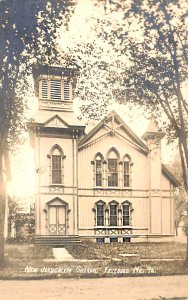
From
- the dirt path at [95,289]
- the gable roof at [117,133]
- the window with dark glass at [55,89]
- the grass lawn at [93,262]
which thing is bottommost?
the dirt path at [95,289]

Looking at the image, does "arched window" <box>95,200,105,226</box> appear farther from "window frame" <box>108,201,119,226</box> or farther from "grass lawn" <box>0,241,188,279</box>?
"grass lawn" <box>0,241,188,279</box>

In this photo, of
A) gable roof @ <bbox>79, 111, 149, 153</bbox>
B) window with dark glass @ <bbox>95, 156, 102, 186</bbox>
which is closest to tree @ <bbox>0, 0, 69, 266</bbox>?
gable roof @ <bbox>79, 111, 149, 153</bbox>

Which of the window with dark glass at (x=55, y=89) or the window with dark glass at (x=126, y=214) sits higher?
the window with dark glass at (x=55, y=89)

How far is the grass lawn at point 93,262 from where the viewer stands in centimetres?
388

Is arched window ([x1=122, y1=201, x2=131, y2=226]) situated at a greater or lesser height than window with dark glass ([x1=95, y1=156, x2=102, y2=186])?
lesser

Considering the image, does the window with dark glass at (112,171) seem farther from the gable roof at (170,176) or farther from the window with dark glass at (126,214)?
the gable roof at (170,176)

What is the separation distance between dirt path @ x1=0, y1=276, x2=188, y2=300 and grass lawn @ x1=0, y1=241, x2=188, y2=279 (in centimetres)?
8

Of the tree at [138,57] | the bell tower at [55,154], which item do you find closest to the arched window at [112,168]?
the bell tower at [55,154]

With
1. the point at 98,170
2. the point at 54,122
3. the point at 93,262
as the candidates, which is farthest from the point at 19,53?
the point at 93,262

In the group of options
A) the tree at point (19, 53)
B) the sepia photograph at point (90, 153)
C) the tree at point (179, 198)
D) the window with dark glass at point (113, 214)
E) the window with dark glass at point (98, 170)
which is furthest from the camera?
the tree at point (179, 198)

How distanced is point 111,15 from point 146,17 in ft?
1.18

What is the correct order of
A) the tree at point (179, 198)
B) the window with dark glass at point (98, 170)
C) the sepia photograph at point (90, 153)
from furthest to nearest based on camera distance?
the tree at point (179, 198) < the window with dark glass at point (98, 170) < the sepia photograph at point (90, 153)

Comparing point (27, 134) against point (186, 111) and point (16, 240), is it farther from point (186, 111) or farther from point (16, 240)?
point (186, 111)

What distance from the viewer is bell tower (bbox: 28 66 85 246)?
13.0 ft
